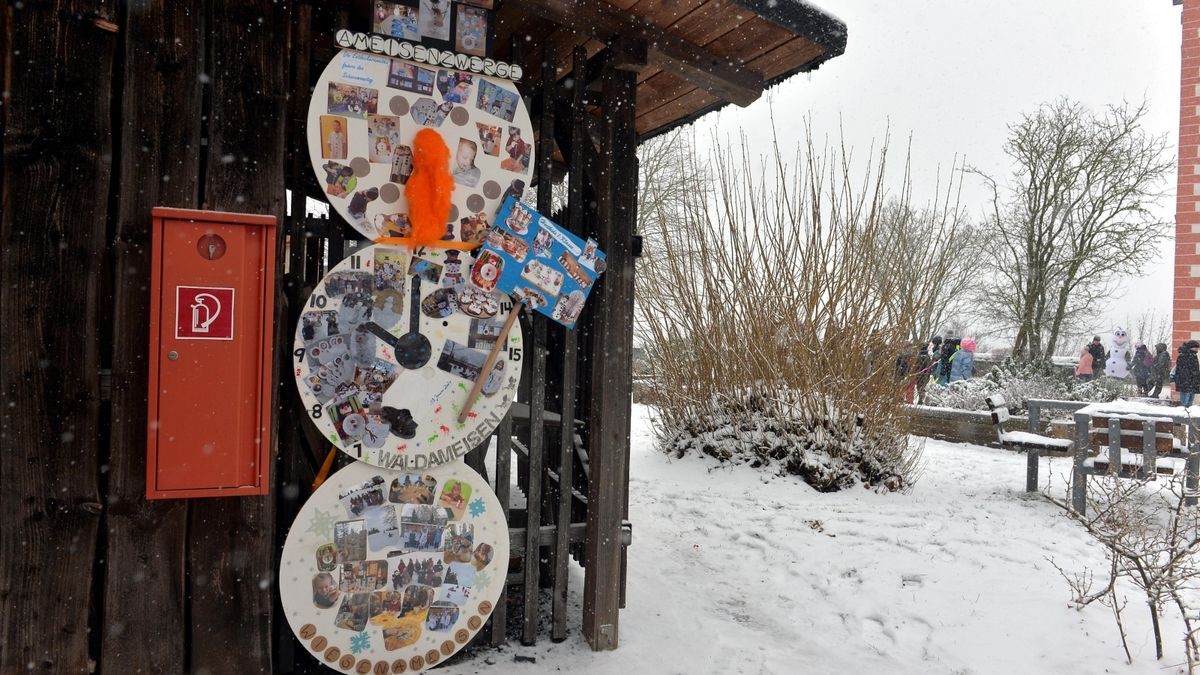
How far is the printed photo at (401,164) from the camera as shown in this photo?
258cm

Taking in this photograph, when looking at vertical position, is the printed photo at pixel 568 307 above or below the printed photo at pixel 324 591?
above

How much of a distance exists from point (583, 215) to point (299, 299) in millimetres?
1296

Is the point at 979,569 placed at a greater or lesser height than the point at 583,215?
lesser

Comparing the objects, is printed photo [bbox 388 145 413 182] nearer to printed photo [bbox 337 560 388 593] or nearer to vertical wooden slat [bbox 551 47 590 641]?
vertical wooden slat [bbox 551 47 590 641]

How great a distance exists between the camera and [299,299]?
8.37ft

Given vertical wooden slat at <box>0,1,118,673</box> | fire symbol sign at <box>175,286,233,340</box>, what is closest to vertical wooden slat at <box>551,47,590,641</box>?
fire symbol sign at <box>175,286,233,340</box>

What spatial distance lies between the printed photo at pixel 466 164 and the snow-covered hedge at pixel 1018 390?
407 inches

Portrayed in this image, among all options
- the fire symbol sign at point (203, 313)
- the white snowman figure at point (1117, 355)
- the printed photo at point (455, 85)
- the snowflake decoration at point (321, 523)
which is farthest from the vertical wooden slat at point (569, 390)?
the white snowman figure at point (1117, 355)

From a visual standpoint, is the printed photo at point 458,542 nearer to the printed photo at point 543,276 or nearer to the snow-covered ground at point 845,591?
the snow-covered ground at point 845,591

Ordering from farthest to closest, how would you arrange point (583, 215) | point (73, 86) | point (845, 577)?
point (845, 577)
point (583, 215)
point (73, 86)

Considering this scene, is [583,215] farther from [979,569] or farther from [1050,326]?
[1050,326]

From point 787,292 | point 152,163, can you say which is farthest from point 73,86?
point 787,292

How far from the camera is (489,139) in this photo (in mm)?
2740

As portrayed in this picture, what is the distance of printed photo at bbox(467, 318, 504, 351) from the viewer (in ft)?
9.07
